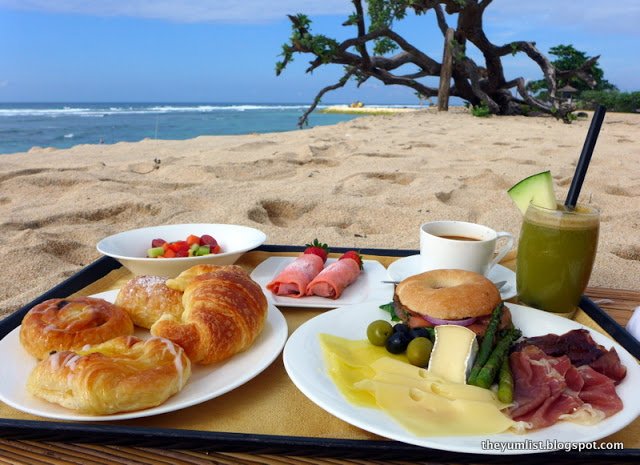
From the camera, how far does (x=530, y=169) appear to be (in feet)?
16.0

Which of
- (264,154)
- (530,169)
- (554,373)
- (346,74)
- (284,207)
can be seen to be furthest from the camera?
(346,74)

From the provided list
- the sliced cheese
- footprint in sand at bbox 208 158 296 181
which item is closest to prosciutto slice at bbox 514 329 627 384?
the sliced cheese

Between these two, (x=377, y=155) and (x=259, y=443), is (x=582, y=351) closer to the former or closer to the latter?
(x=259, y=443)

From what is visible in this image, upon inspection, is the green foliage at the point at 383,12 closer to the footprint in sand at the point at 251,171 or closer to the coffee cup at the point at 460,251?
the footprint in sand at the point at 251,171

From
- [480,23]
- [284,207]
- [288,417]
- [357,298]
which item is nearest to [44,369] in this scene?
[288,417]

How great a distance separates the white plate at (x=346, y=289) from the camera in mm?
1477

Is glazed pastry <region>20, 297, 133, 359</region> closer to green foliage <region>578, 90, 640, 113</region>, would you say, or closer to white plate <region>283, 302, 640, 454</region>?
white plate <region>283, 302, 640, 454</region>

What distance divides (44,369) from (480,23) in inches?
475

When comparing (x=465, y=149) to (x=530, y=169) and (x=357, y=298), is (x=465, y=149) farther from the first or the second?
(x=357, y=298)

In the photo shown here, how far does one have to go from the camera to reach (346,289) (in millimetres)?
1601

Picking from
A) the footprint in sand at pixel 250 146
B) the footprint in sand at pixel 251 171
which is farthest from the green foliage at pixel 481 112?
the footprint in sand at pixel 251 171

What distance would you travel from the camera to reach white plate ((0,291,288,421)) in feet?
3.04

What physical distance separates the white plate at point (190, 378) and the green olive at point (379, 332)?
0.21m

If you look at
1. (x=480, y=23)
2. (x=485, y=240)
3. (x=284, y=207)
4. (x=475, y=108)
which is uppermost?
(x=480, y=23)
